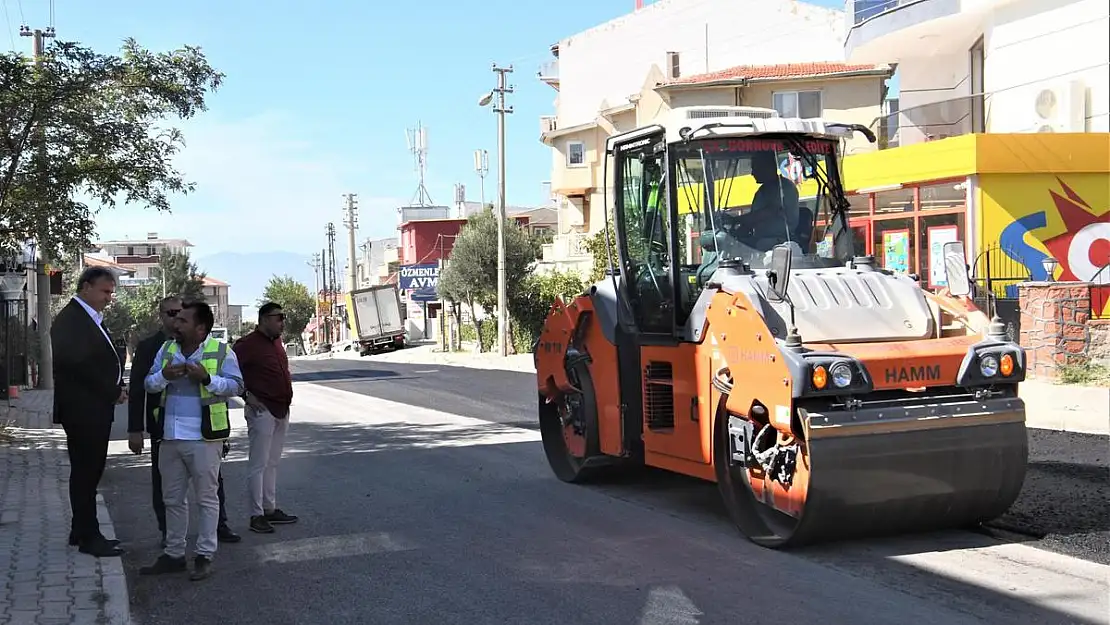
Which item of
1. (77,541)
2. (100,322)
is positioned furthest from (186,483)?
(100,322)

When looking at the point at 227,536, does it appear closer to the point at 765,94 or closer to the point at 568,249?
the point at 765,94

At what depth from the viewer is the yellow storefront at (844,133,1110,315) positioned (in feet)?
78.2

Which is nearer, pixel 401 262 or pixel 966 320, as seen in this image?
pixel 966 320

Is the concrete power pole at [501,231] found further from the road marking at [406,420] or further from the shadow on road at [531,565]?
the shadow on road at [531,565]

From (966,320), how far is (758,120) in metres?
2.35

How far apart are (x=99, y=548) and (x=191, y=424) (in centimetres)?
119

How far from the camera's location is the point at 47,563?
7328mm

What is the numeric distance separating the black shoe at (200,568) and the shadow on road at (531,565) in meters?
0.07

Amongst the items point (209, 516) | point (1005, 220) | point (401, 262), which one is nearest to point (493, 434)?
point (209, 516)

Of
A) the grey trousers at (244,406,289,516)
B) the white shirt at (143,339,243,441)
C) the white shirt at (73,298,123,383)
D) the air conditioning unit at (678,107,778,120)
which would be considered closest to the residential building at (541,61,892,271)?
the air conditioning unit at (678,107,778,120)

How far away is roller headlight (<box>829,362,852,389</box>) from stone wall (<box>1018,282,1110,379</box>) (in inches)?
454

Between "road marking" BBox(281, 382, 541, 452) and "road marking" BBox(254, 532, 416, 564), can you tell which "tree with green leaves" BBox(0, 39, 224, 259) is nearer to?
"road marking" BBox(281, 382, 541, 452)

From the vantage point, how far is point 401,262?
3907 inches

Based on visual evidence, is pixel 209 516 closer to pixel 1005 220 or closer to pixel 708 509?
pixel 708 509
